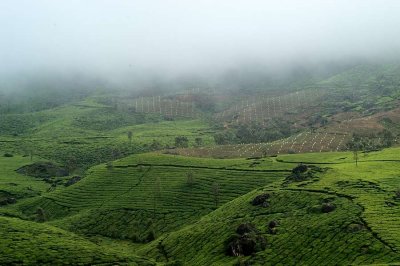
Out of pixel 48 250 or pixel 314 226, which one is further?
pixel 48 250

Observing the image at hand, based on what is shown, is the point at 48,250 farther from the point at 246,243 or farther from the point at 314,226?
the point at 314,226

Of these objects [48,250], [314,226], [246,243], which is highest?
[314,226]

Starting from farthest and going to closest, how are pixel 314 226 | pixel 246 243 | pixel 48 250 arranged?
pixel 48 250 → pixel 314 226 → pixel 246 243

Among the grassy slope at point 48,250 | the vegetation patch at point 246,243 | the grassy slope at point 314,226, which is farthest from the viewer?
the grassy slope at point 48,250

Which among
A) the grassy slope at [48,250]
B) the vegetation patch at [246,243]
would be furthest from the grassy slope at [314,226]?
the grassy slope at [48,250]

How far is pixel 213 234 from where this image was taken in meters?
168

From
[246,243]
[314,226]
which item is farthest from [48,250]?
[314,226]

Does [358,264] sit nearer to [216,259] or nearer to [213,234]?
[216,259]

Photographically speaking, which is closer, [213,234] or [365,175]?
[213,234]

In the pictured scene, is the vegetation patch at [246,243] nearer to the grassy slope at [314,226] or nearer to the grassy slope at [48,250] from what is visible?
the grassy slope at [314,226]

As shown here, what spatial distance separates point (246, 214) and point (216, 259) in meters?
31.6

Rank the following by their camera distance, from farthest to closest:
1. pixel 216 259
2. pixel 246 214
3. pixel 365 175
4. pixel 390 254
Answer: pixel 365 175 < pixel 246 214 < pixel 216 259 < pixel 390 254

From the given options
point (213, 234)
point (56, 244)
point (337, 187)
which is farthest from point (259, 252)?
point (56, 244)

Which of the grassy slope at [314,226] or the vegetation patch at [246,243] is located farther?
the vegetation patch at [246,243]
